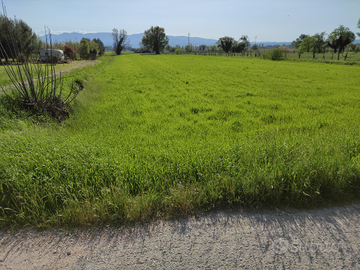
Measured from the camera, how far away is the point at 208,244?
2.49 meters

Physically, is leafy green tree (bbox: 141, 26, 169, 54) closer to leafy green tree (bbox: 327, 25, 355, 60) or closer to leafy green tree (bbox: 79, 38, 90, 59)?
leafy green tree (bbox: 79, 38, 90, 59)

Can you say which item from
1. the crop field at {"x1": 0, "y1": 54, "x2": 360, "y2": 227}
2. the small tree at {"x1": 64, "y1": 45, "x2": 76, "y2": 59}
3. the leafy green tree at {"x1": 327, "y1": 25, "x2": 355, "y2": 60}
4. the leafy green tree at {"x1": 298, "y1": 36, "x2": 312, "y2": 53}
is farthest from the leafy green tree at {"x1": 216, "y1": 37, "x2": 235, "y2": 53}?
the crop field at {"x1": 0, "y1": 54, "x2": 360, "y2": 227}

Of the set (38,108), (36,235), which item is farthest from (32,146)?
(38,108)

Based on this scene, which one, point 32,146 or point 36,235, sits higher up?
point 32,146

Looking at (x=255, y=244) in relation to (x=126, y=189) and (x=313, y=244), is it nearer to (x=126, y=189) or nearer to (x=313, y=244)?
(x=313, y=244)

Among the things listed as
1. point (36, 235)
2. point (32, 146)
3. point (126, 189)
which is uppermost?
point (32, 146)

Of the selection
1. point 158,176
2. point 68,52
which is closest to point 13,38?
point 158,176

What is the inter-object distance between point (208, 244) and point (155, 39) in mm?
117083

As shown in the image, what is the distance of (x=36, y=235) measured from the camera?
2.72 meters

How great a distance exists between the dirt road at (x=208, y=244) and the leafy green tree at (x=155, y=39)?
374 feet

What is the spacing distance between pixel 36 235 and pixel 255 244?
277 cm

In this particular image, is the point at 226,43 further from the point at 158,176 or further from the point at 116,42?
the point at 158,176

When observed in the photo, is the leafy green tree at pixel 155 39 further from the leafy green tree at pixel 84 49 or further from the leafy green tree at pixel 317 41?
the leafy green tree at pixel 317 41

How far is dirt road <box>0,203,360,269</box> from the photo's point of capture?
2.27m
